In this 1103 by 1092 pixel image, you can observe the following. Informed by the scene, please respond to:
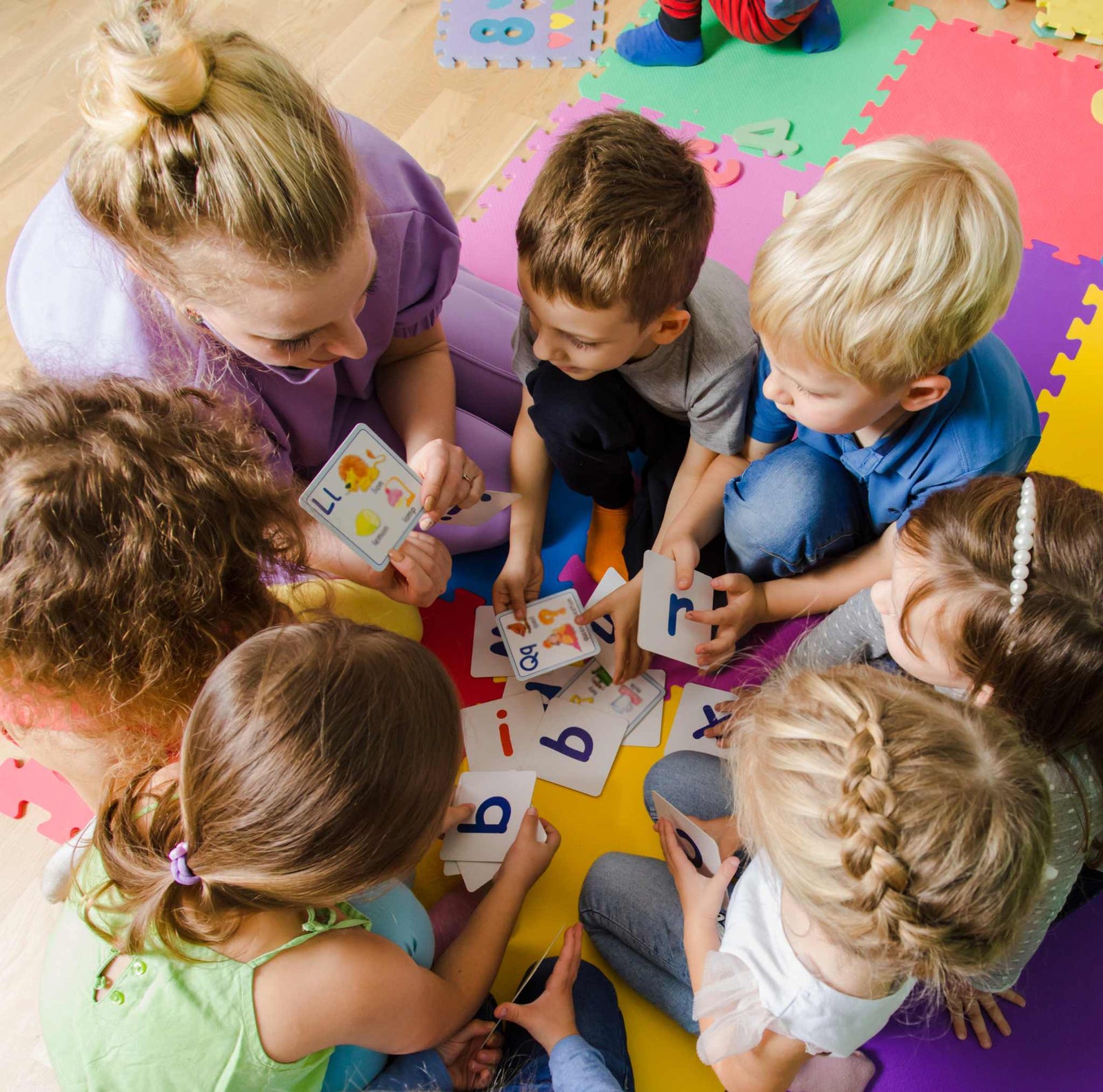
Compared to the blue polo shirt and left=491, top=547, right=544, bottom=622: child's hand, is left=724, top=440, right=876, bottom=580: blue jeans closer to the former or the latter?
the blue polo shirt

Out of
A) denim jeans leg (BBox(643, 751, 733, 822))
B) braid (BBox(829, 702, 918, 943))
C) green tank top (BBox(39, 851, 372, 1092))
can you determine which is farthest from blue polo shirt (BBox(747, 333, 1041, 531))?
green tank top (BBox(39, 851, 372, 1092))

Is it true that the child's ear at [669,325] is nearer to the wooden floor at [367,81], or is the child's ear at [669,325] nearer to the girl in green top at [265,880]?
the girl in green top at [265,880]

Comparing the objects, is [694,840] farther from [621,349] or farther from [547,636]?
[621,349]

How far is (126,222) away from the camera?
3.28ft

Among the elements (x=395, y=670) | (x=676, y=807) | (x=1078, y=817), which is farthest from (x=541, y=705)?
(x=1078, y=817)

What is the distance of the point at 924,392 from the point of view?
123cm

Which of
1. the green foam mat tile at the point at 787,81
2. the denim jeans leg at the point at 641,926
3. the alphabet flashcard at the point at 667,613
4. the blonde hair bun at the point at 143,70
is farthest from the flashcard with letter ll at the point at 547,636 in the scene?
the green foam mat tile at the point at 787,81

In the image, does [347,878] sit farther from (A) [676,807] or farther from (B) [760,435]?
(B) [760,435]

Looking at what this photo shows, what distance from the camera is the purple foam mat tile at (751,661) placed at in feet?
5.36

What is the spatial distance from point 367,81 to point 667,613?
1763 millimetres

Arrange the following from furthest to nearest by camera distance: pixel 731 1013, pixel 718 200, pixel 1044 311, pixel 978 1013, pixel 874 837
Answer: pixel 718 200, pixel 1044 311, pixel 978 1013, pixel 731 1013, pixel 874 837


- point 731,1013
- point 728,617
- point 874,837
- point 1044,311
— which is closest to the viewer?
point 874,837

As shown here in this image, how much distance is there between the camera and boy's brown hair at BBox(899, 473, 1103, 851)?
984 mm

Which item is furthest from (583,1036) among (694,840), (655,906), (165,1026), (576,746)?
(165,1026)
